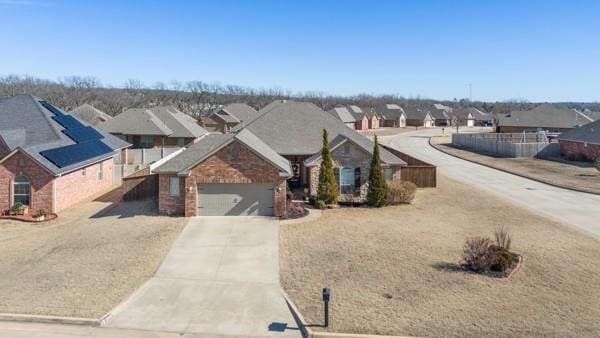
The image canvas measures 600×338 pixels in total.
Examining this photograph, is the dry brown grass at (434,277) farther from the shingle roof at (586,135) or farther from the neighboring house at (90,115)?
the neighboring house at (90,115)

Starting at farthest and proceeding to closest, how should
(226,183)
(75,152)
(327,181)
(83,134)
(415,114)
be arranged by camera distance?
(415,114) → (83,134) → (75,152) → (327,181) → (226,183)

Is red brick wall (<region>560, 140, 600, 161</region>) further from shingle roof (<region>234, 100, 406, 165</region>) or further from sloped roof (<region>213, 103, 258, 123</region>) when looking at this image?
sloped roof (<region>213, 103, 258, 123</region>)

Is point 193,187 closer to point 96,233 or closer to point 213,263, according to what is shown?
point 96,233

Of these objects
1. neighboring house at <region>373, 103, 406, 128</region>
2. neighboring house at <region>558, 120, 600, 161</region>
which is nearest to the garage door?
neighboring house at <region>558, 120, 600, 161</region>

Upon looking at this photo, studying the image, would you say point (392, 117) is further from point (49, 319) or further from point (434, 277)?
point (49, 319)

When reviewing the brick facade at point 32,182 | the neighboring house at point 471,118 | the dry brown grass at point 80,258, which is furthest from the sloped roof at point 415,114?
the brick facade at point 32,182

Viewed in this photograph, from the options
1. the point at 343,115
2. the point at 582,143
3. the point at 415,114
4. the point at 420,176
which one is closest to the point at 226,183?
the point at 420,176
